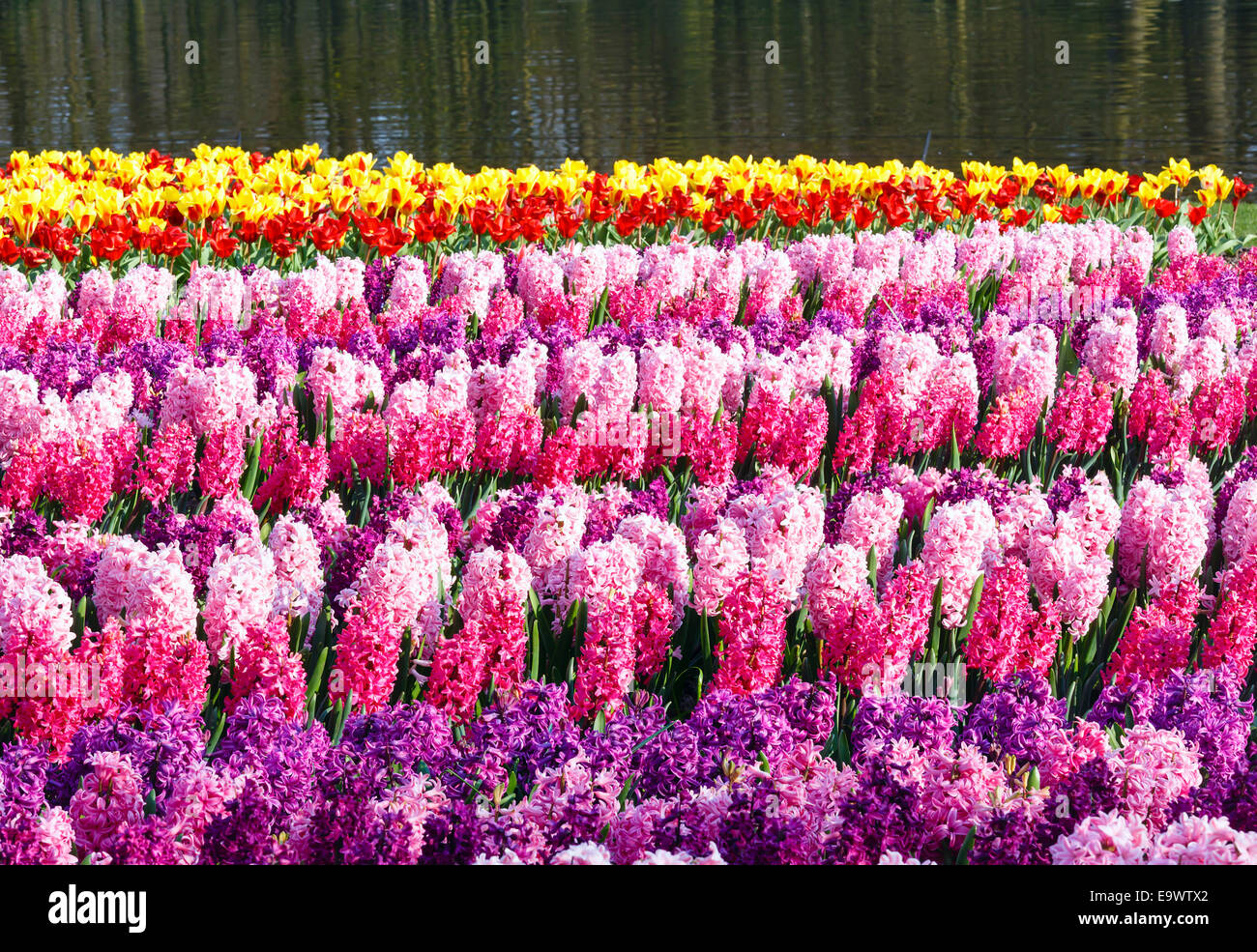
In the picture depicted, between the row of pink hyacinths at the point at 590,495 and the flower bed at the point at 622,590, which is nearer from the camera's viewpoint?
the flower bed at the point at 622,590

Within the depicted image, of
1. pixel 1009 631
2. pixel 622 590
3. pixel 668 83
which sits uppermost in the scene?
pixel 668 83

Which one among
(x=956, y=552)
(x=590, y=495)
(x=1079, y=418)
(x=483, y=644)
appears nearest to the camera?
(x=483, y=644)

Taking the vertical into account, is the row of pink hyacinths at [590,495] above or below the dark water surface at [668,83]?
below

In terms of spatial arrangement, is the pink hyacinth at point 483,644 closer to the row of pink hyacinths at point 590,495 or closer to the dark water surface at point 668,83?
the row of pink hyacinths at point 590,495

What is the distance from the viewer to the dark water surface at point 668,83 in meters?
21.6

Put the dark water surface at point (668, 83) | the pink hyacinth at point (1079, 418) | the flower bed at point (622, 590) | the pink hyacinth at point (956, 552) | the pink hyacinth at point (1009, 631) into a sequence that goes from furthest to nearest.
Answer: the dark water surface at point (668, 83) → the pink hyacinth at point (1079, 418) → the pink hyacinth at point (956, 552) → the pink hyacinth at point (1009, 631) → the flower bed at point (622, 590)

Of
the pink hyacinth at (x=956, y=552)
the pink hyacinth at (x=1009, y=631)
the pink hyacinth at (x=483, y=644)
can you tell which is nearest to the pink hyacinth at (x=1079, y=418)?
the pink hyacinth at (x=956, y=552)

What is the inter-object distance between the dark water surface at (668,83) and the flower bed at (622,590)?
564 inches

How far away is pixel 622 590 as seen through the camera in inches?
Answer: 143

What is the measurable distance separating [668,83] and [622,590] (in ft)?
87.2

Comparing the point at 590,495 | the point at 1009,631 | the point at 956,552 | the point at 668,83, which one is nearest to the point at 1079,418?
the point at 956,552

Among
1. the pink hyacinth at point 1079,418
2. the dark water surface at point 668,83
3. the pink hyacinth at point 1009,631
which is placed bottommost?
the pink hyacinth at point 1009,631

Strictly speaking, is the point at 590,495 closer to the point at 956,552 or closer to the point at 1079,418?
the point at 956,552

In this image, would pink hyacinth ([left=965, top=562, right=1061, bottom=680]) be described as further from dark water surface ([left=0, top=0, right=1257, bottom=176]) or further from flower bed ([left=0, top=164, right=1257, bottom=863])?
dark water surface ([left=0, top=0, right=1257, bottom=176])
